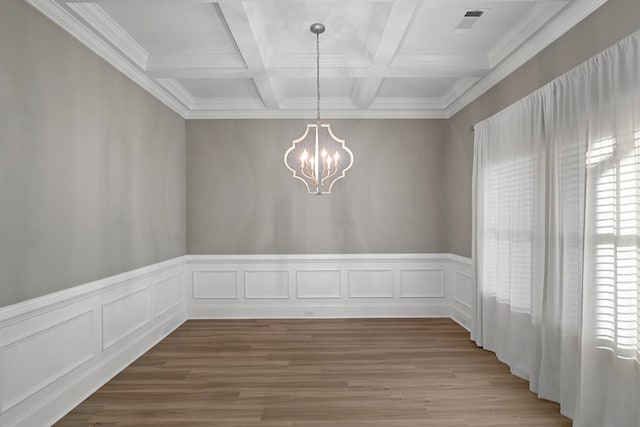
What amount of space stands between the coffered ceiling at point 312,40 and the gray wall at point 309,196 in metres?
0.72

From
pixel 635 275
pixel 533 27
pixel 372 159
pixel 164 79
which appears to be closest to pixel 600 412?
pixel 635 275

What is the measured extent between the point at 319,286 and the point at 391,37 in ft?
11.9

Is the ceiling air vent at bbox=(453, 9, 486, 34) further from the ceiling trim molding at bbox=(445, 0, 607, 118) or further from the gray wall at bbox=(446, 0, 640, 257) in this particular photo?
the gray wall at bbox=(446, 0, 640, 257)

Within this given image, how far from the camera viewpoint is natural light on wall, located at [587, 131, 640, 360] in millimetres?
2459

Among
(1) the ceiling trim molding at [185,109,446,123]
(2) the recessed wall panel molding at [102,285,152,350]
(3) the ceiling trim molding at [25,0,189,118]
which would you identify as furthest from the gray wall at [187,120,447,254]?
(2) the recessed wall panel molding at [102,285,152,350]

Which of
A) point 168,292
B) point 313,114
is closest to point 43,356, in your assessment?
point 168,292

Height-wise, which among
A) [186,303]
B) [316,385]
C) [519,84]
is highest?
[519,84]

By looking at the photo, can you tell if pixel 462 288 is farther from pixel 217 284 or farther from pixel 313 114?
pixel 217 284

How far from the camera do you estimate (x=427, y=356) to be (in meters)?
4.34

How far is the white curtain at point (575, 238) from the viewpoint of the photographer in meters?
2.49

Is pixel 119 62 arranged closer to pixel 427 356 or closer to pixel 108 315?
pixel 108 315

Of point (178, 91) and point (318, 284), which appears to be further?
point (318, 284)

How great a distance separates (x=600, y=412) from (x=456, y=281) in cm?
318

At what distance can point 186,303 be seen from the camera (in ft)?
19.6
